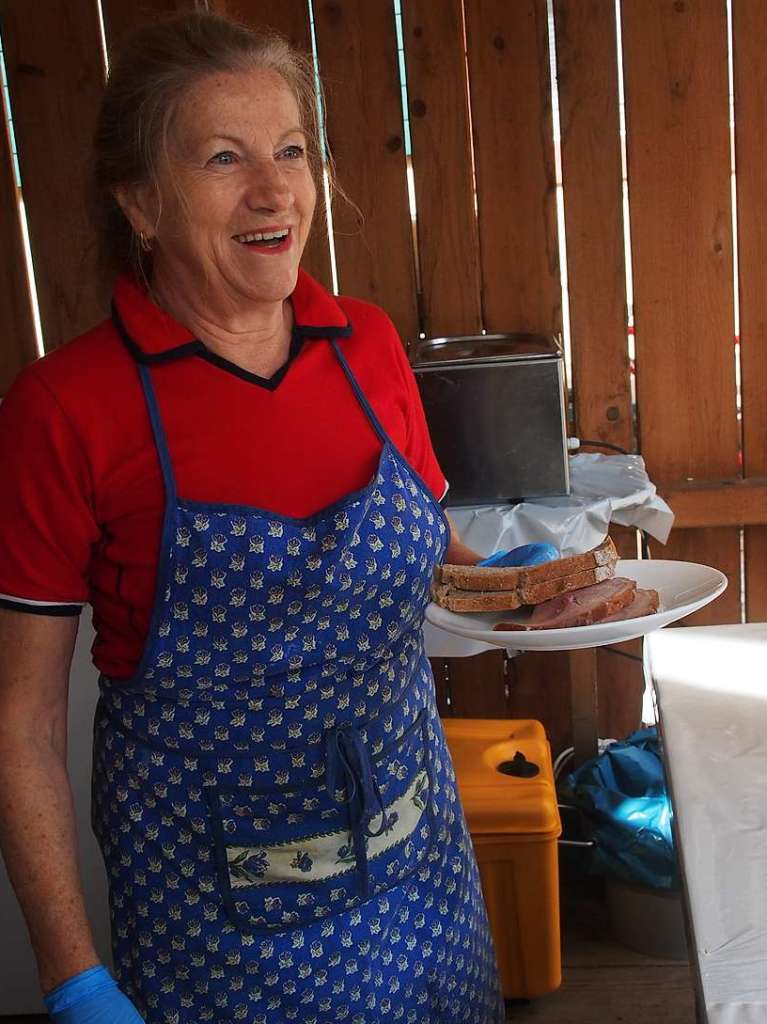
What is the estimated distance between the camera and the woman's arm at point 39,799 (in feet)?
4.40

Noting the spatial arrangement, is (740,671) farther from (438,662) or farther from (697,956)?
(438,662)

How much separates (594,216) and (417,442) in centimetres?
171

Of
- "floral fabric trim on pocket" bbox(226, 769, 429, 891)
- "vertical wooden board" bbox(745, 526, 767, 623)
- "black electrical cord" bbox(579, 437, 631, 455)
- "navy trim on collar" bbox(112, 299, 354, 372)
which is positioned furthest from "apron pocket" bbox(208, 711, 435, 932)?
"vertical wooden board" bbox(745, 526, 767, 623)

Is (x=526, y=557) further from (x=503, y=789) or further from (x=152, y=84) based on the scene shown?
(x=503, y=789)

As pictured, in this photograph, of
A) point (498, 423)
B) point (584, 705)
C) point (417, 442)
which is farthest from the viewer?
point (584, 705)

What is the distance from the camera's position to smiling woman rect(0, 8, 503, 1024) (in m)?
1.36

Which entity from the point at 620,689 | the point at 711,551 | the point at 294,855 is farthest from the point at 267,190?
the point at 620,689

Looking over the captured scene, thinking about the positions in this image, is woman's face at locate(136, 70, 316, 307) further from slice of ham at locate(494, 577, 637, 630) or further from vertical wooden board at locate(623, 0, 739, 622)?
vertical wooden board at locate(623, 0, 739, 622)

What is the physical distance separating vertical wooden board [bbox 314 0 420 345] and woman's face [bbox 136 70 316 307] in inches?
69.3

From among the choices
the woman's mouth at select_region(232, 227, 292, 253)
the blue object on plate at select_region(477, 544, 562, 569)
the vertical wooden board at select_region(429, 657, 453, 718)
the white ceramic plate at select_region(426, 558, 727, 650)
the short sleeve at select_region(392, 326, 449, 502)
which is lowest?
the vertical wooden board at select_region(429, 657, 453, 718)

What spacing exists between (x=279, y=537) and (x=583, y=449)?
2.00m

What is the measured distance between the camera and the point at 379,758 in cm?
154

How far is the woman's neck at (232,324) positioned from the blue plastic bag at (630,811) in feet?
5.25

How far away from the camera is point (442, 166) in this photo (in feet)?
10.3
